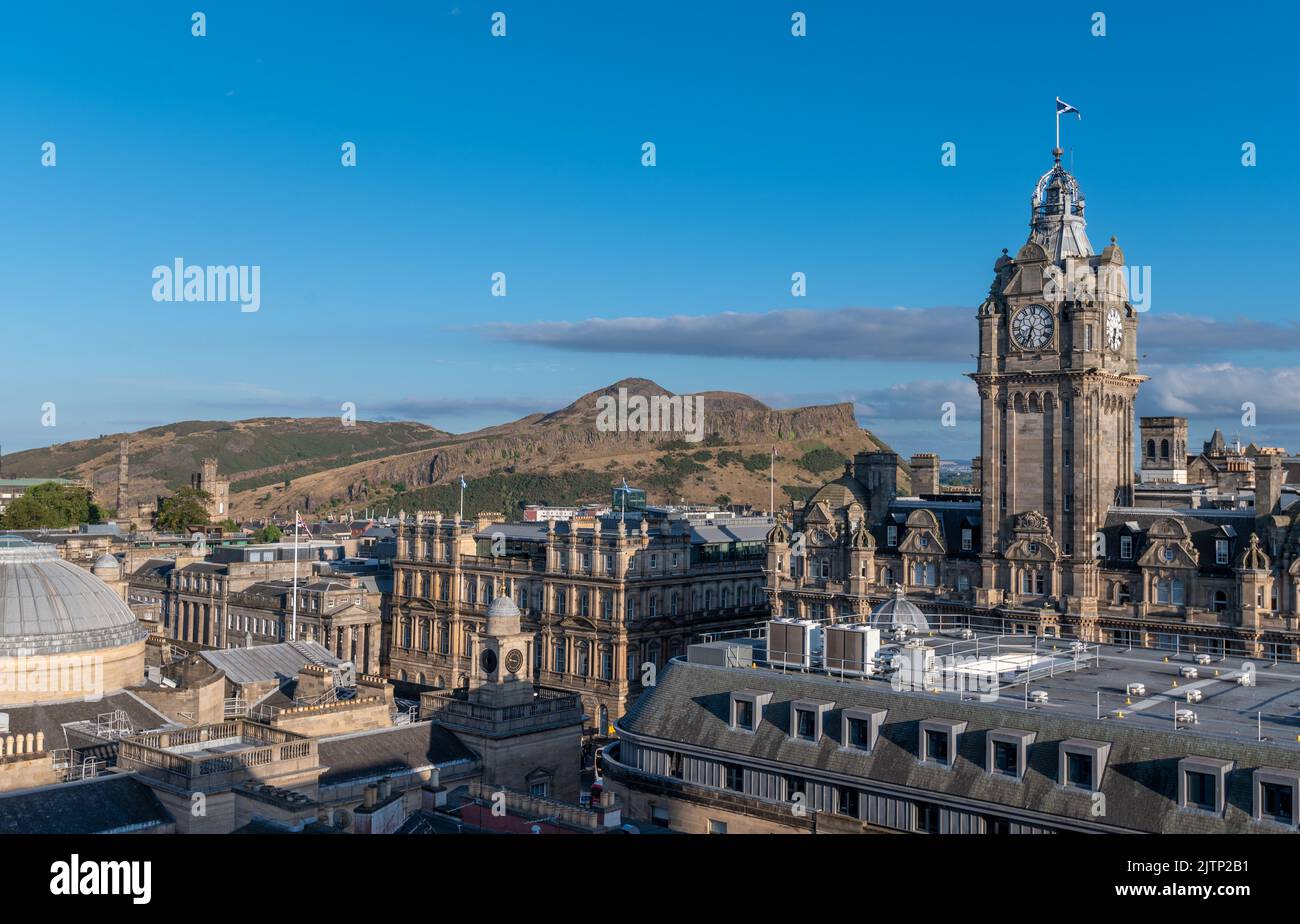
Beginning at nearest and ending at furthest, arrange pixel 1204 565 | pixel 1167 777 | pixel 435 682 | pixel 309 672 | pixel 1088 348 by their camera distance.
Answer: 1. pixel 1167 777
2. pixel 309 672
3. pixel 1204 565
4. pixel 1088 348
5. pixel 435 682

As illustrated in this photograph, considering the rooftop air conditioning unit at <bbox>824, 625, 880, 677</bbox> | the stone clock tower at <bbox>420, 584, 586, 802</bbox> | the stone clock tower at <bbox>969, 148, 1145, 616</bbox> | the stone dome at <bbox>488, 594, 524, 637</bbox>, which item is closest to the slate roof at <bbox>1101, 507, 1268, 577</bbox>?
the stone clock tower at <bbox>969, 148, 1145, 616</bbox>

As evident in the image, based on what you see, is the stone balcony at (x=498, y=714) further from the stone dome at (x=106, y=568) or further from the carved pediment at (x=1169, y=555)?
the stone dome at (x=106, y=568)

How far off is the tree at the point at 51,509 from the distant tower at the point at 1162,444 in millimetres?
134505

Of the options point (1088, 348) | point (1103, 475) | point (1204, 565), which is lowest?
point (1204, 565)

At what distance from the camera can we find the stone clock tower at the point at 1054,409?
74.2 m

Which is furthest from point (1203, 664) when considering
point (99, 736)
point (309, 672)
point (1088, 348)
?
point (99, 736)

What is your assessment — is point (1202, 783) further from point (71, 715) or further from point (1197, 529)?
point (71, 715)

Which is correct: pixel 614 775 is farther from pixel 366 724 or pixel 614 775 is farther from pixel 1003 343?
pixel 1003 343

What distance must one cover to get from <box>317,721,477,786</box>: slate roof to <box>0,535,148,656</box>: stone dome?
16.0 m

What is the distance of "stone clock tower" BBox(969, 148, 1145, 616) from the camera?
243 feet

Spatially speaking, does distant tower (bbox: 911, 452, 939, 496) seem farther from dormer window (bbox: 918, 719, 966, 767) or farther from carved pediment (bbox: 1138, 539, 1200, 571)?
dormer window (bbox: 918, 719, 966, 767)
